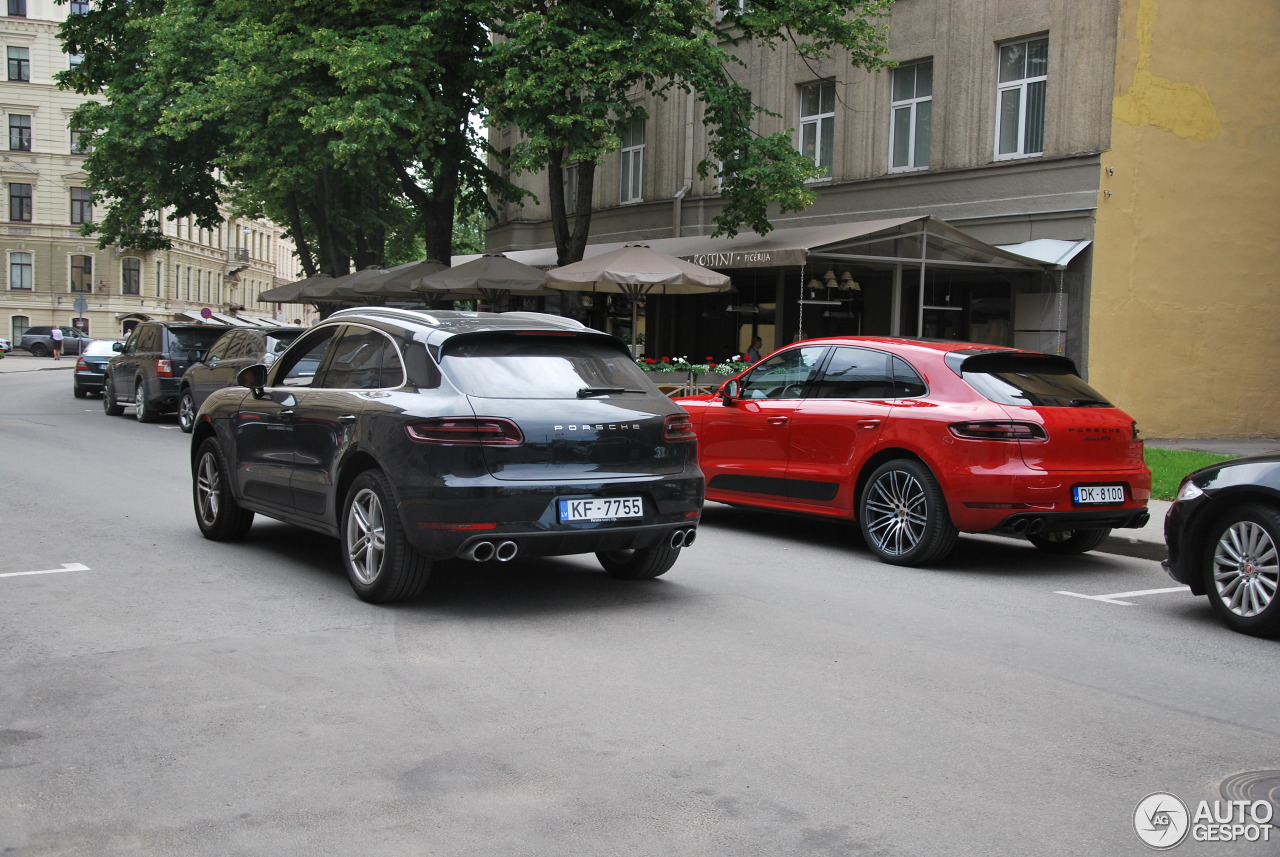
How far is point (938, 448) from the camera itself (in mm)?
8695

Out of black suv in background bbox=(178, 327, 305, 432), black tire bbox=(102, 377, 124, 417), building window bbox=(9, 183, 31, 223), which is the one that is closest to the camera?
black suv in background bbox=(178, 327, 305, 432)

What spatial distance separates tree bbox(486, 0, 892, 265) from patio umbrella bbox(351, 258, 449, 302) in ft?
12.2

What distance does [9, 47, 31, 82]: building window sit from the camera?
251 feet

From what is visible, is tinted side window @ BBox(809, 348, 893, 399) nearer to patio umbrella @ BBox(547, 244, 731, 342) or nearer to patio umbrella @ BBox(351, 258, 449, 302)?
patio umbrella @ BBox(547, 244, 731, 342)

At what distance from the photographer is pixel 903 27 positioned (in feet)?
75.9

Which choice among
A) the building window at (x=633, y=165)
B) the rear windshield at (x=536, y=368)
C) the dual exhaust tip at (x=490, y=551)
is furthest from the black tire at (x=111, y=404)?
the dual exhaust tip at (x=490, y=551)

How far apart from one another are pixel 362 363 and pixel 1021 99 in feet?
54.7

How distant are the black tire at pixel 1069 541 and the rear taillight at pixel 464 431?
4.83m

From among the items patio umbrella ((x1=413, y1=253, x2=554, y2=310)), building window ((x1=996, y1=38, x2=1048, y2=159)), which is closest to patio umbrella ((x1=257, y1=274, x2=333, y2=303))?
patio umbrella ((x1=413, y1=253, x2=554, y2=310))

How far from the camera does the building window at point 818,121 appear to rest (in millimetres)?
24781

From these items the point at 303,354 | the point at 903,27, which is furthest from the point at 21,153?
the point at 303,354

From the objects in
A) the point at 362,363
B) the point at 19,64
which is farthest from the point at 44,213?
the point at 362,363

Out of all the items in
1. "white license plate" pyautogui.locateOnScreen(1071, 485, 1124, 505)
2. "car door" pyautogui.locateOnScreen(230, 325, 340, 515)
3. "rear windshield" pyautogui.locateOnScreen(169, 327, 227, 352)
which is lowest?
"white license plate" pyautogui.locateOnScreen(1071, 485, 1124, 505)

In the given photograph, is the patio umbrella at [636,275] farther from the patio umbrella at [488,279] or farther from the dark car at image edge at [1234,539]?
the dark car at image edge at [1234,539]
